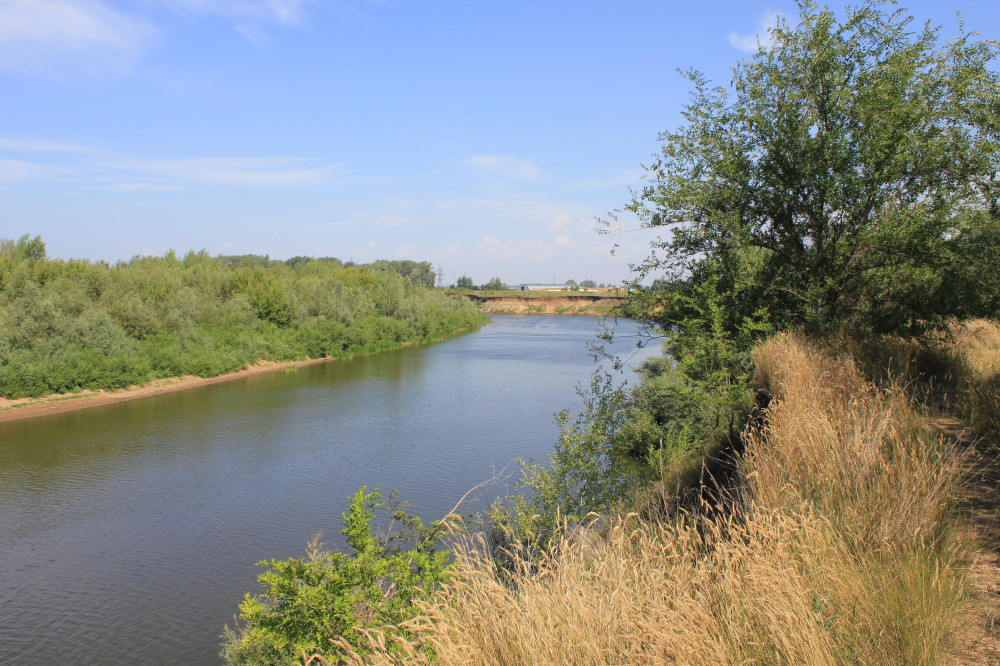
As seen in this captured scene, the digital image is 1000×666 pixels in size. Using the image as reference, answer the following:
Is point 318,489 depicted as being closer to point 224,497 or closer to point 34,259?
point 224,497

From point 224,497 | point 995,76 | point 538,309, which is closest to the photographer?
point 995,76

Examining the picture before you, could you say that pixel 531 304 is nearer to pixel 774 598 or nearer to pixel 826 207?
pixel 826 207

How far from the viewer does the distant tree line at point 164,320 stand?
99.2ft

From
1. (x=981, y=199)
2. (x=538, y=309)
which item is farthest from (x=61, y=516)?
(x=538, y=309)

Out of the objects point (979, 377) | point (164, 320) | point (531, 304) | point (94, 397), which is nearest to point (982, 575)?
point (979, 377)

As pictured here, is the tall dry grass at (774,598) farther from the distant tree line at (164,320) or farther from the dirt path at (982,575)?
the distant tree line at (164,320)

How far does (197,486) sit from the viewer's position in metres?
17.7

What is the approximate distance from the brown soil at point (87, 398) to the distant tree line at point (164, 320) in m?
0.38

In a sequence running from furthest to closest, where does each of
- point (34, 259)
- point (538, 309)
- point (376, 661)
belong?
point (538, 309) → point (34, 259) → point (376, 661)

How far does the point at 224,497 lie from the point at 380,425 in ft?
27.2

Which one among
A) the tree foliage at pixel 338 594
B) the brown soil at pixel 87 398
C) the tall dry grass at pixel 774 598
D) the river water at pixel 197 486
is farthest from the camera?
the brown soil at pixel 87 398

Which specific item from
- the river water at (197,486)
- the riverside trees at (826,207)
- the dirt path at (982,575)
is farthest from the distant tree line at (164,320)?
the dirt path at (982,575)

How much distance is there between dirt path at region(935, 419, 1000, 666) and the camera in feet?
8.79

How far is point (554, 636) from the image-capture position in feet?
9.49
